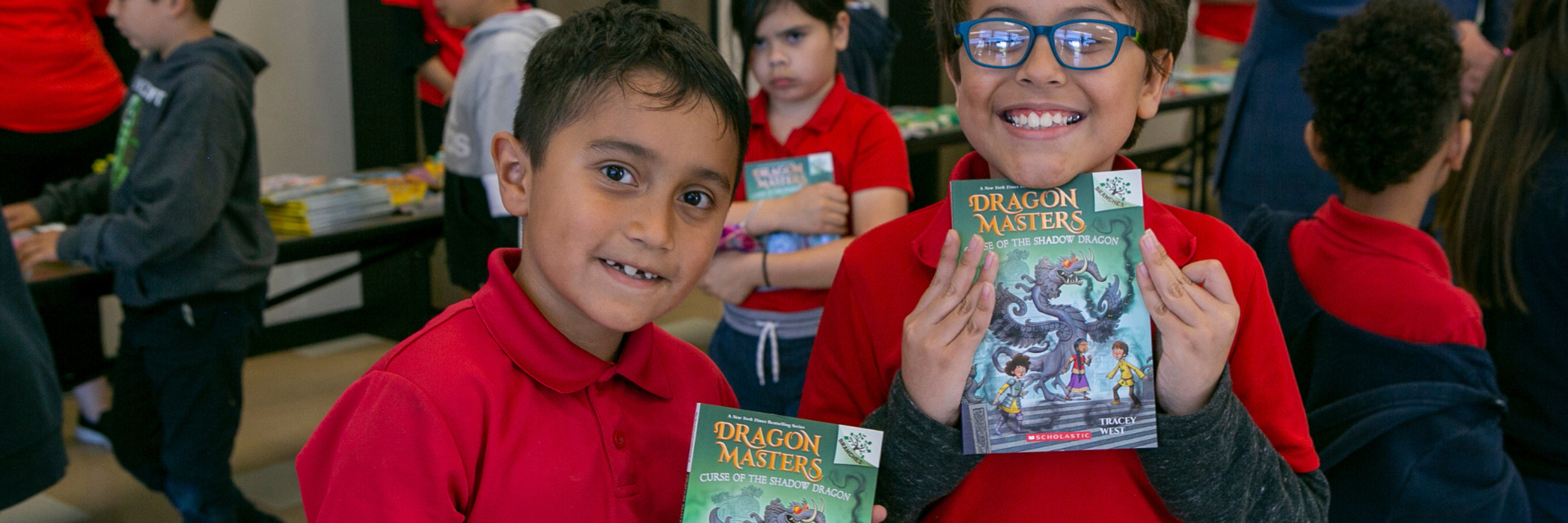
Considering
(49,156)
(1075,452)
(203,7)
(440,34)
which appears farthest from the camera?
(440,34)

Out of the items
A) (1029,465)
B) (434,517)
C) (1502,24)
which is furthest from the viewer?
(1502,24)

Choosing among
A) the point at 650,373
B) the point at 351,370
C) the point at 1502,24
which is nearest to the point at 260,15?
the point at 351,370

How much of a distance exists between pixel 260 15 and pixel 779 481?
4.18 m

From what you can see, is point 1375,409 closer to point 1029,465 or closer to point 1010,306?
point 1029,465

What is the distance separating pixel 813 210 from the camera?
192cm

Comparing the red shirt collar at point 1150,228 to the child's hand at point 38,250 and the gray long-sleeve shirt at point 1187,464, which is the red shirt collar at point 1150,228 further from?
the child's hand at point 38,250

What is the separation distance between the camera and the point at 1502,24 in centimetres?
273

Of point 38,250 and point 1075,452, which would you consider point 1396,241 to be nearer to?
point 1075,452

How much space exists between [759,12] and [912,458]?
135 centimetres

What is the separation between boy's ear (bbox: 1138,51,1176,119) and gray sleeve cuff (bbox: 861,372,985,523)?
358 millimetres

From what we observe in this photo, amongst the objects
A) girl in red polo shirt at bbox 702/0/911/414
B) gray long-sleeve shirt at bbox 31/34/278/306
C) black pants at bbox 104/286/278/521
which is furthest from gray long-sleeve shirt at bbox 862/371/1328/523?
black pants at bbox 104/286/278/521

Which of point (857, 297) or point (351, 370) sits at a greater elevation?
point (857, 297)

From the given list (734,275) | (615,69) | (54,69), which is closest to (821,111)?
(734,275)

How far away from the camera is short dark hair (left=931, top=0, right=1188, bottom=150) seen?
1.01m
